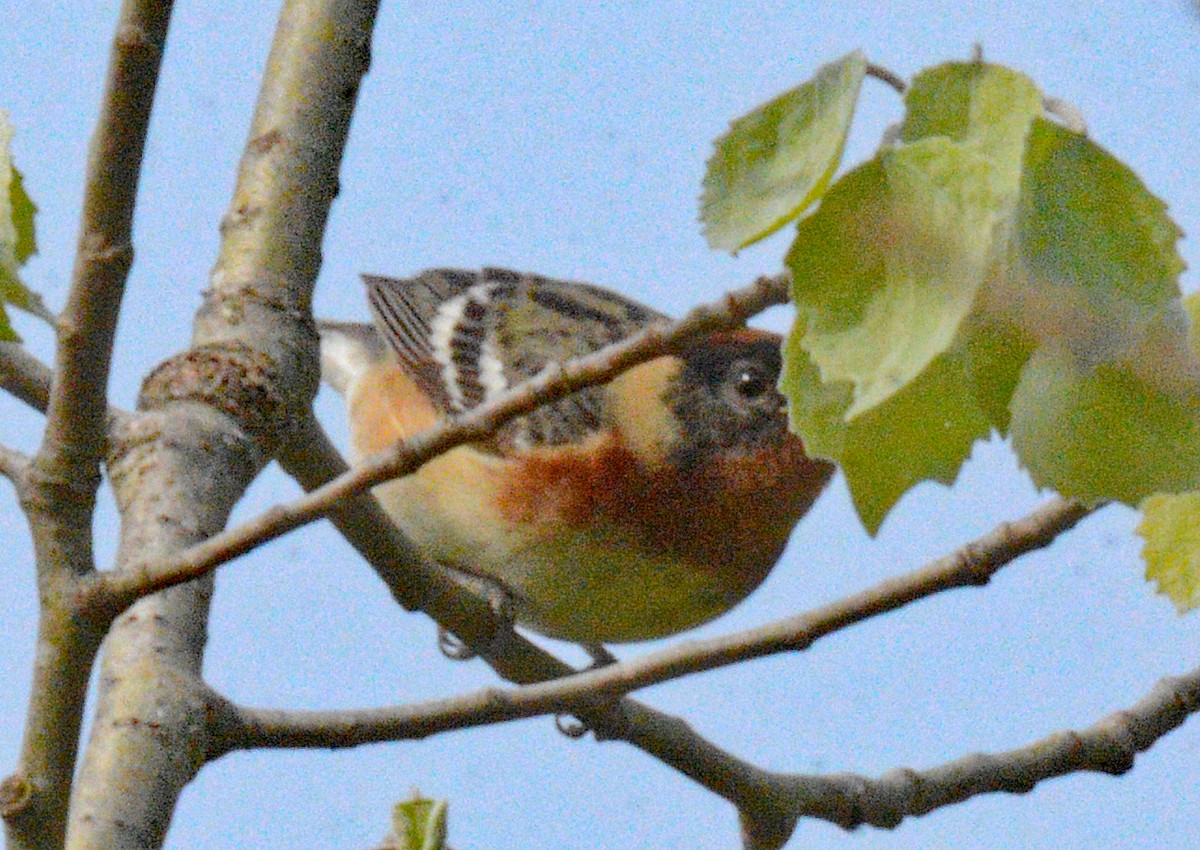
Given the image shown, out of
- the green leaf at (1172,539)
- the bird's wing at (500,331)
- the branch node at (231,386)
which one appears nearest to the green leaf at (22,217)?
the branch node at (231,386)

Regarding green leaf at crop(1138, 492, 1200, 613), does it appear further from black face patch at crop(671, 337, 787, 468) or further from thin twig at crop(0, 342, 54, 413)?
black face patch at crop(671, 337, 787, 468)

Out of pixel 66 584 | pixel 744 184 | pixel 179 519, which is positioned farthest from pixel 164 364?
pixel 744 184

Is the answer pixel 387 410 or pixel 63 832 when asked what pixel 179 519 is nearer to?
pixel 63 832

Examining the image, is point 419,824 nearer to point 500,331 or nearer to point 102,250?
point 102,250

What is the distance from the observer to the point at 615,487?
15.1 ft

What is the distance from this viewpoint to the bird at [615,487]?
4.52 metres

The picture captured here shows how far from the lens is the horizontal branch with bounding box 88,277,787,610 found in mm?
1653

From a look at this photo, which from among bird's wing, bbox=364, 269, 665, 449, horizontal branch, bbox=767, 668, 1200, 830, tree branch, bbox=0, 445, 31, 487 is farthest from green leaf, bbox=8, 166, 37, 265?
bird's wing, bbox=364, 269, 665, 449

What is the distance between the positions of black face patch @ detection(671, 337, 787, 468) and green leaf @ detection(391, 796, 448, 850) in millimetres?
3090

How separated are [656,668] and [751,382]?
309 cm

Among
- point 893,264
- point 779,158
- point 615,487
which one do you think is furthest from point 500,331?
point 893,264

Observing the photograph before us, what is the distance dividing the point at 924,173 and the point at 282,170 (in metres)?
1.95

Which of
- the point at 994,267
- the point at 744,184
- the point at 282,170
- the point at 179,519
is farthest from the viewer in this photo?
the point at 282,170

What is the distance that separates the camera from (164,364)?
272 centimetres
